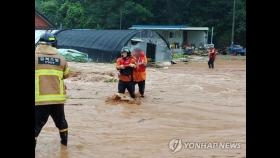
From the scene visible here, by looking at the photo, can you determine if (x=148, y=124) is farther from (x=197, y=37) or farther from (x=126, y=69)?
(x=197, y=37)

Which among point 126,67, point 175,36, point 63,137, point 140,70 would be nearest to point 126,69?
point 126,67

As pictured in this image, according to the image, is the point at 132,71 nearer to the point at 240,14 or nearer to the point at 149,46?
the point at 149,46

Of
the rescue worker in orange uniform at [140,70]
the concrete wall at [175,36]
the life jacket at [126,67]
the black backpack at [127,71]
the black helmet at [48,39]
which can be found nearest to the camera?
the black helmet at [48,39]

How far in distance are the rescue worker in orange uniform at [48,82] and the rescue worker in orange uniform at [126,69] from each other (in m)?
5.92

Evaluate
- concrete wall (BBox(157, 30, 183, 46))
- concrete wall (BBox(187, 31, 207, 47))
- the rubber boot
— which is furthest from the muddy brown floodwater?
concrete wall (BBox(187, 31, 207, 47))

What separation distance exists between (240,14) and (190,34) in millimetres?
7226

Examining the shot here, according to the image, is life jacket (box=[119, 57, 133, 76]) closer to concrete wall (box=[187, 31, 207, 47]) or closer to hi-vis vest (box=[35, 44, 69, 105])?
hi-vis vest (box=[35, 44, 69, 105])

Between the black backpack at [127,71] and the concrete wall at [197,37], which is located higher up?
the concrete wall at [197,37]

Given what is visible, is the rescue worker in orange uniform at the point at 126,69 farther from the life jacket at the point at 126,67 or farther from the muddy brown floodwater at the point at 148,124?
the muddy brown floodwater at the point at 148,124

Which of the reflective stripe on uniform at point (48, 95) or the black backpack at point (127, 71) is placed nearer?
the reflective stripe on uniform at point (48, 95)

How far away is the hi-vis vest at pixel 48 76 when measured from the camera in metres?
7.06

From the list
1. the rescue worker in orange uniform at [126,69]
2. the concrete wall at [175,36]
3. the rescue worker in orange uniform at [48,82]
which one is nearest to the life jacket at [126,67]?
the rescue worker in orange uniform at [126,69]
